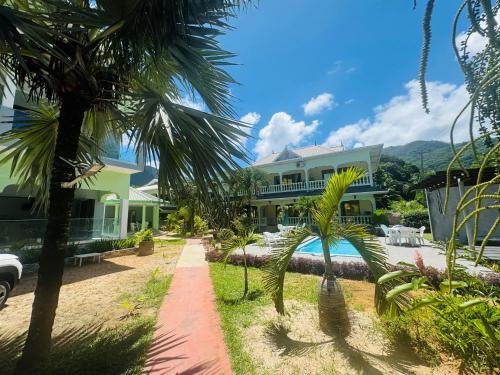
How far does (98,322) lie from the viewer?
509 centimetres

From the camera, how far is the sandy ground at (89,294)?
517 centimetres

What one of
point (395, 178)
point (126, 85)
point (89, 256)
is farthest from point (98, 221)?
point (395, 178)

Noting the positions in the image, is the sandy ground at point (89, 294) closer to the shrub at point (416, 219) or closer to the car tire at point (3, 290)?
the car tire at point (3, 290)

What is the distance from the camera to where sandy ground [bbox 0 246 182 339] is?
204 inches

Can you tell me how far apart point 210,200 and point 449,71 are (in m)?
2.64

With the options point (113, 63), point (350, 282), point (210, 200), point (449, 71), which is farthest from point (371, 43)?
point (350, 282)

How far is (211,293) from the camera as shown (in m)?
6.66

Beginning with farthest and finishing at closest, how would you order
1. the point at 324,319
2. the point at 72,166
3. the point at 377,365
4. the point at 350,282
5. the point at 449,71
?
the point at 350,282 < the point at 324,319 < the point at 377,365 < the point at 72,166 < the point at 449,71

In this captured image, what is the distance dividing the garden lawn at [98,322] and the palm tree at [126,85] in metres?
1.02

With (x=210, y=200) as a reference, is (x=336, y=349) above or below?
below

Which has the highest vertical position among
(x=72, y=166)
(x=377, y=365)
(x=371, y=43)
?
(x=371, y=43)

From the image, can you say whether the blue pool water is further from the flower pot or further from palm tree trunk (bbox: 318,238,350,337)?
palm tree trunk (bbox: 318,238,350,337)

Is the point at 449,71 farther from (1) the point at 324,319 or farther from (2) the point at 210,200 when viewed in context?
(1) the point at 324,319

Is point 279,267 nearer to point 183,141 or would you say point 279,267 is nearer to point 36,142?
point 183,141
